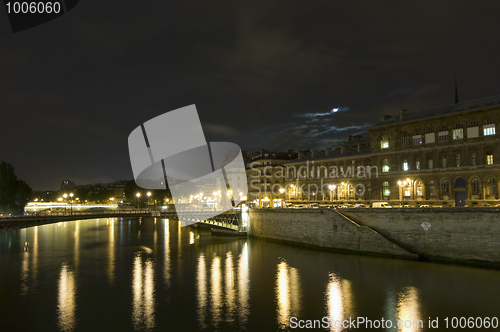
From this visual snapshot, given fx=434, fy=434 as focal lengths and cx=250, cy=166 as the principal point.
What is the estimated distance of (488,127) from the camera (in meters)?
51.8

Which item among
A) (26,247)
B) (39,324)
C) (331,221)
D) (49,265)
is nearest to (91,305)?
(39,324)

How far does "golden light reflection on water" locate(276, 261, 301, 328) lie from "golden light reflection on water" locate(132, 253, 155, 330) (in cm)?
744

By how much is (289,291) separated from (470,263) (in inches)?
641

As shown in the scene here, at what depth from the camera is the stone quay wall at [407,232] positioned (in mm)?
35344

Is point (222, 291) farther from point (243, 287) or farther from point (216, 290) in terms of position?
point (243, 287)

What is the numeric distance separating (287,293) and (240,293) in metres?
3.29

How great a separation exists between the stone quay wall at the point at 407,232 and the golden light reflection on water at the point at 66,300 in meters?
25.5

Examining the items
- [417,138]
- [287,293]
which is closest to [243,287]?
[287,293]

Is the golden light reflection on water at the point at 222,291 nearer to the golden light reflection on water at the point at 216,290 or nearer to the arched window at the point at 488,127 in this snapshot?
the golden light reflection on water at the point at 216,290

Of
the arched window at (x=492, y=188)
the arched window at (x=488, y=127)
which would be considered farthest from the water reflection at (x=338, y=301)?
A: the arched window at (x=488, y=127)

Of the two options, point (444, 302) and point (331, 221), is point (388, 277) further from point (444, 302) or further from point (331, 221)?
point (331, 221)

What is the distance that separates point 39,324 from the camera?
23.8 m

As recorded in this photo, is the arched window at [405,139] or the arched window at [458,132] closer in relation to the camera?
the arched window at [458,132]

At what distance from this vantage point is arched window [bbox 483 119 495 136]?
5138 centimetres
